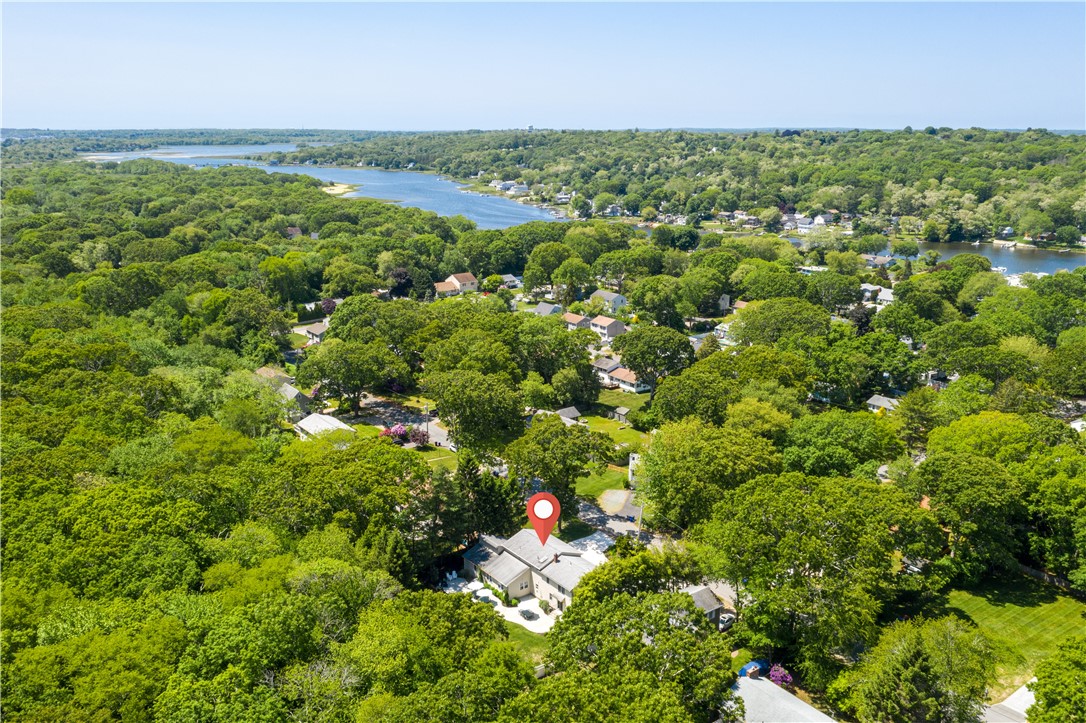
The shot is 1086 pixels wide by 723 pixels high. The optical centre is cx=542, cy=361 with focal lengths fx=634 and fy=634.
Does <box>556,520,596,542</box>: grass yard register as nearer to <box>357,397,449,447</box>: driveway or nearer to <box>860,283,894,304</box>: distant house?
<box>357,397,449,447</box>: driveway

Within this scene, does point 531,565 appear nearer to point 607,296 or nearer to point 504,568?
point 504,568

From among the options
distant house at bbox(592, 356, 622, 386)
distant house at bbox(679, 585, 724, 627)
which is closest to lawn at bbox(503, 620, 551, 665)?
distant house at bbox(679, 585, 724, 627)

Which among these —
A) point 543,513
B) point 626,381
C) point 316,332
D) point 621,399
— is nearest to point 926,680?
point 543,513

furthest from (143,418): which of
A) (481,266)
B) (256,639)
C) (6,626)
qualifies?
(481,266)

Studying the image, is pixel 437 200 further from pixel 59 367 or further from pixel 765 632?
pixel 765 632

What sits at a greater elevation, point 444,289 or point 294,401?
point 444,289

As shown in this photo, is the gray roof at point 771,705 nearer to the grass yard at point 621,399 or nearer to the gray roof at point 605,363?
the grass yard at point 621,399

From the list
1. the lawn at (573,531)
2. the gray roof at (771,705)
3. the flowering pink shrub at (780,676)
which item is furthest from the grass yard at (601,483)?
the gray roof at (771,705)
